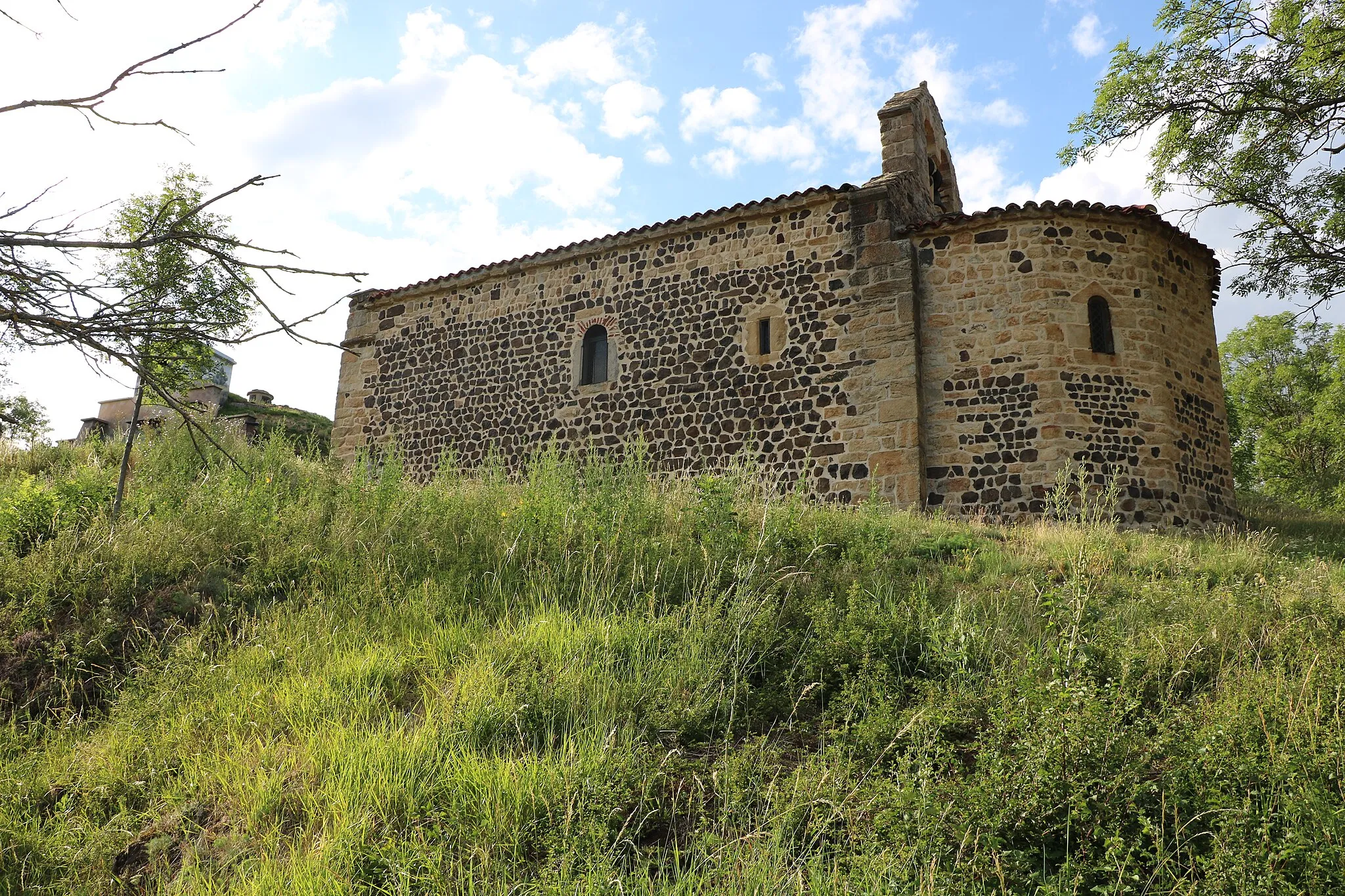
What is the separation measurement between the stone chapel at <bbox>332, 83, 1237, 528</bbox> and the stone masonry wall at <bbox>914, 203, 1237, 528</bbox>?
30mm

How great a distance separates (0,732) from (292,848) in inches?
96.9

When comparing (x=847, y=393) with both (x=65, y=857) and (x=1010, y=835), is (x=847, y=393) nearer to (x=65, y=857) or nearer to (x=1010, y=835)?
(x=1010, y=835)

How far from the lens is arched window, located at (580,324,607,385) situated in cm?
1409

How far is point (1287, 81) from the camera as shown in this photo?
12117 millimetres

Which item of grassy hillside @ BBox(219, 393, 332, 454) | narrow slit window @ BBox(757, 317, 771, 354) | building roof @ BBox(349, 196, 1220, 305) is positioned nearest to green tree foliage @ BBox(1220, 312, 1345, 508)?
building roof @ BBox(349, 196, 1220, 305)

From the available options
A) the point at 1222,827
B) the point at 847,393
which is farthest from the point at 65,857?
the point at 847,393

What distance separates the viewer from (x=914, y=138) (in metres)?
13.4

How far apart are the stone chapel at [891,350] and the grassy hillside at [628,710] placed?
14.2 ft

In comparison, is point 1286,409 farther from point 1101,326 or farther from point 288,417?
point 288,417

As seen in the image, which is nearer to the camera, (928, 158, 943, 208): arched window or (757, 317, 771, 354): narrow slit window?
(757, 317, 771, 354): narrow slit window

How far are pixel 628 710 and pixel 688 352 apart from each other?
9562 millimetres

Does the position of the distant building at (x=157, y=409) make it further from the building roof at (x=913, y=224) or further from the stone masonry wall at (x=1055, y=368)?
the stone masonry wall at (x=1055, y=368)

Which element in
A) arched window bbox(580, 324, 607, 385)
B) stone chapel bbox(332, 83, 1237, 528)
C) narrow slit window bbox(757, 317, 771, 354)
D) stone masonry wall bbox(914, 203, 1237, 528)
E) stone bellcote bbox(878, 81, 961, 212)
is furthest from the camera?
arched window bbox(580, 324, 607, 385)

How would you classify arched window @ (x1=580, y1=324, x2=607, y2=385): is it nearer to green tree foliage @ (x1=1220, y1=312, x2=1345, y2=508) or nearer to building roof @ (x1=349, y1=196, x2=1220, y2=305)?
building roof @ (x1=349, y1=196, x2=1220, y2=305)
